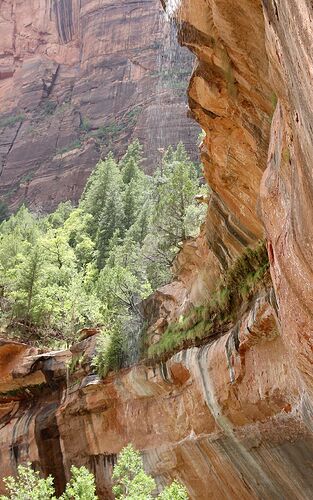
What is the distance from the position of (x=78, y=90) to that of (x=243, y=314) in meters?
64.1

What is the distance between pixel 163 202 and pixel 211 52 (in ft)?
47.4

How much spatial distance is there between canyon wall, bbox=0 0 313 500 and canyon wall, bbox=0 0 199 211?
140 feet

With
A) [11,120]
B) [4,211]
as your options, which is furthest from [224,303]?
[11,120]

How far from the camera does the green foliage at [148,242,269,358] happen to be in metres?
11.2

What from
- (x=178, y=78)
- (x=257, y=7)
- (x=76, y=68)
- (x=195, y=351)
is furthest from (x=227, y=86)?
(x=76, y=68)

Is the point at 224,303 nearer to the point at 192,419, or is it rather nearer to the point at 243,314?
the point at 243,314

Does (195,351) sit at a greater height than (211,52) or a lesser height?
lesser

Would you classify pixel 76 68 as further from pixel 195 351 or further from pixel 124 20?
pixel 195 351

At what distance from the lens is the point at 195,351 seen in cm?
1300

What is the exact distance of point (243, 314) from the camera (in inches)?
431

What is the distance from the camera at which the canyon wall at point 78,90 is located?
61.0m

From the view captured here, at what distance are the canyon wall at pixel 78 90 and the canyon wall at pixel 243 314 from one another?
42591mm

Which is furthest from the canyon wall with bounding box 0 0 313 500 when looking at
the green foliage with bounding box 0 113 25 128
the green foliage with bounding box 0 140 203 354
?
the green foliage with bounding box 0 113 25 128

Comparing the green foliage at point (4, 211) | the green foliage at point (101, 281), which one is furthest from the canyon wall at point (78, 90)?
the green foliage at point (101, 281)
